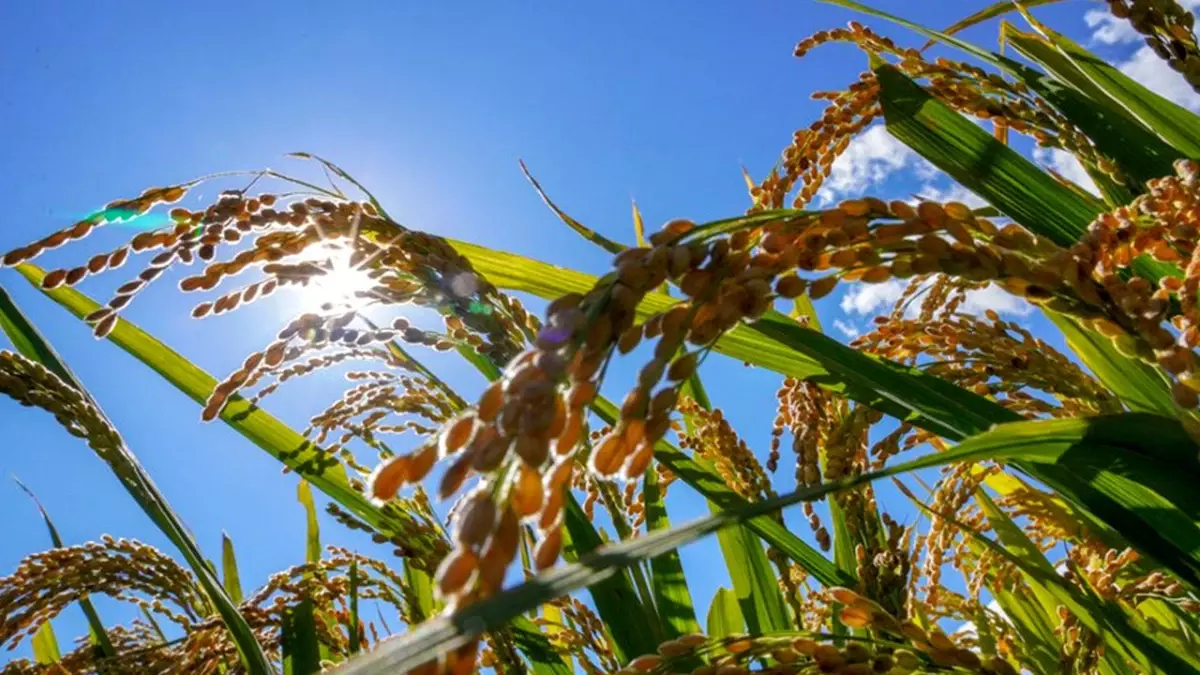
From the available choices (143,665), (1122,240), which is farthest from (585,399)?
(143,665)

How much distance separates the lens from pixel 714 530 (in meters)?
0.57

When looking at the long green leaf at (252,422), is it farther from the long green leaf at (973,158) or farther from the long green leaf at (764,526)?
the long green leaf at (973,158)

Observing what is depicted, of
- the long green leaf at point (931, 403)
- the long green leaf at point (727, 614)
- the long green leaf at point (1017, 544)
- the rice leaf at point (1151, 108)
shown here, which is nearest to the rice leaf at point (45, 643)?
the long green leaf at point (727, 614)

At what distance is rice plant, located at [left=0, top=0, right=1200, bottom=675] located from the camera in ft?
1.86

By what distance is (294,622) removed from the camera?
193cm

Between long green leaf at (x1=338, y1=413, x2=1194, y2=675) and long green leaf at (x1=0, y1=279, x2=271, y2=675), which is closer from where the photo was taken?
long green leaf at (x1=338, y1=413, x2=1194, y2=675)

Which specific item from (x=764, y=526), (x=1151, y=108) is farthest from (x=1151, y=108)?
(x=764, y=526)

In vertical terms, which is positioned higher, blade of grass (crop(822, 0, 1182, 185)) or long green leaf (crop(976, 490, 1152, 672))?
blade of grass (crop(822, 0, 1182, 185))

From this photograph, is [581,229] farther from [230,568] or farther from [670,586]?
[230,568]

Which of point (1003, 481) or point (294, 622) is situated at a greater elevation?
point (294, 622)

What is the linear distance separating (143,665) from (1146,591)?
1.95m

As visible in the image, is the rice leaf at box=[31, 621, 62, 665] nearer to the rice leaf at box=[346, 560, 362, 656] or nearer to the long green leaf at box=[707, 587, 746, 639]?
the rice leaf at box=[346, 560, 362, 656]

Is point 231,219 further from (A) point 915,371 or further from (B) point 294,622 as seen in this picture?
(B) point 294,622

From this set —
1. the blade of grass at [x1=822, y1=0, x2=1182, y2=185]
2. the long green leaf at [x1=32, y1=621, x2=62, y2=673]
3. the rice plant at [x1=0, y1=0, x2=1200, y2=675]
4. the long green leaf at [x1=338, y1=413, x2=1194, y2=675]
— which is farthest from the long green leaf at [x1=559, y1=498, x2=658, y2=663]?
the long green leaf at [x1=32, y1=621, x2=62, y2=673]
